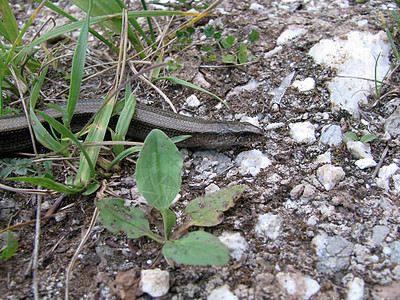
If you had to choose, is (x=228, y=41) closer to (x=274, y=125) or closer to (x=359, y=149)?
(x=274, y=125)

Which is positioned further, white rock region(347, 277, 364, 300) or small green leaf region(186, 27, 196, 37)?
small green leaf region(186, 27, 196, 37)

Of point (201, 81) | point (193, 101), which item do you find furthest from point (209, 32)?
point (193, 101)

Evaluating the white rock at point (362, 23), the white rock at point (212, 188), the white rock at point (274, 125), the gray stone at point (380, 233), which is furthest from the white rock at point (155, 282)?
the white rock at point (362, 23)

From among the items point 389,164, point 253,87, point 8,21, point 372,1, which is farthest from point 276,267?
point 372,1

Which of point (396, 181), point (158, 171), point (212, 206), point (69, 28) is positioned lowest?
point (396, 181)

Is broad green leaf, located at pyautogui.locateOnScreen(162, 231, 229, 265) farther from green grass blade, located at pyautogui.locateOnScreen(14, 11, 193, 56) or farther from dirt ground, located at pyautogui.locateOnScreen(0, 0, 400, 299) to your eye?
green grass blade, located at pyautogui.locateOnScreen(14, 11, 193, 56)

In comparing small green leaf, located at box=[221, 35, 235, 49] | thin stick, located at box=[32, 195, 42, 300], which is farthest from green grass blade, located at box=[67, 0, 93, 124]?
small green leaf, located at box=[221, 35, 235, 49]
